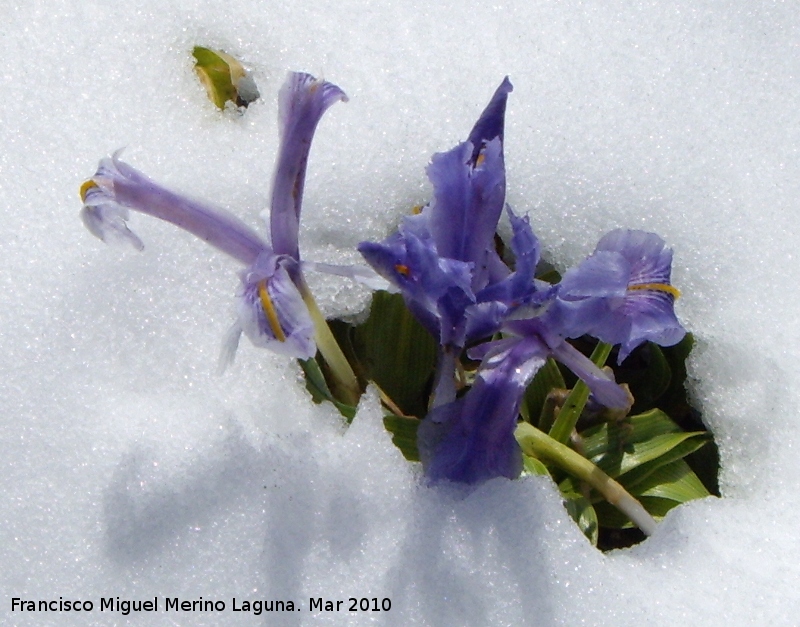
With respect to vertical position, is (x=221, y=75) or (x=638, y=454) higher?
(x=221, y=75)

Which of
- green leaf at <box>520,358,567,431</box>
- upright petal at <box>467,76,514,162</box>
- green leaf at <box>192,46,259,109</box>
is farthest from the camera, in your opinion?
green leaf at <box>192,46,259,109</box>

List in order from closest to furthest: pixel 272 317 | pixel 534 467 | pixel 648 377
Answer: pixel 272 317 < pixel 534 467 < pixel 648 377

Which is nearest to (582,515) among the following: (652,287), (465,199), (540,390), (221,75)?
(540,390)

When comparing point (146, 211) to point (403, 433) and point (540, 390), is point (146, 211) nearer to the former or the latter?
point (403, 433)

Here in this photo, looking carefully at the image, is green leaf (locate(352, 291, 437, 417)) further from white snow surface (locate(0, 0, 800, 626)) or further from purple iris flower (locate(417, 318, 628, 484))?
purple iris flower (locate(417, 318, 628, 484))

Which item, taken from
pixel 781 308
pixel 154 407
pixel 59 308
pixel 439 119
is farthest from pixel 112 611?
pixel 781 308

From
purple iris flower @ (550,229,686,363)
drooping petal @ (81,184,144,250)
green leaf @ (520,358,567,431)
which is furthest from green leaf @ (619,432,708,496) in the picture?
drooping petal @ (81,184,144,250)
